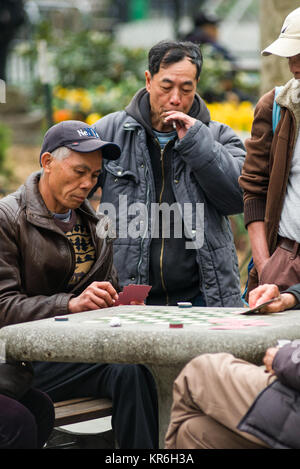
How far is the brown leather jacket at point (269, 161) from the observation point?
397cm

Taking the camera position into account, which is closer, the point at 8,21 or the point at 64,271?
the point at 64,271

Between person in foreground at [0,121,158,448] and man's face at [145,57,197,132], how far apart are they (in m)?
0.62

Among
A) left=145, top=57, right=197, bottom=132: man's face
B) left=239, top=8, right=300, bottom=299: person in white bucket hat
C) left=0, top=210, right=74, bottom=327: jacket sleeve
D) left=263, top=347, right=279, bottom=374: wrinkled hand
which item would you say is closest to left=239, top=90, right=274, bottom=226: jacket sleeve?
left=239, top=8, right=300, bottom=299: person in white bucket hat

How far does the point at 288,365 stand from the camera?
279 cm

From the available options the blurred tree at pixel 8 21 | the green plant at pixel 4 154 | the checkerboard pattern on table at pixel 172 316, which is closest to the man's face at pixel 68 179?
the checkerboard pattern on table at pixel 172 316

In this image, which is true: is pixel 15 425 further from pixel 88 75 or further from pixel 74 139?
pixel 88 75

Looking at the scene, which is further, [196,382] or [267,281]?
Answer: [267,281]

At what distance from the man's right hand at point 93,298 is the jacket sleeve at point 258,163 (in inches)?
34.7

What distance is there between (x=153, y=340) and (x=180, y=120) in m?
1.71

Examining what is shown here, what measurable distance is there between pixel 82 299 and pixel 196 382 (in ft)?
3.02

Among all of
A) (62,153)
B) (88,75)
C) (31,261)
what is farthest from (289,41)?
(88,75)

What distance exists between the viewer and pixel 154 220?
4488 millimetres
